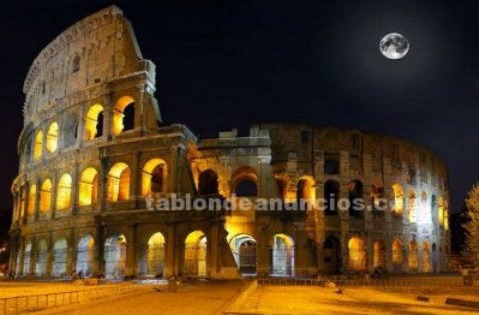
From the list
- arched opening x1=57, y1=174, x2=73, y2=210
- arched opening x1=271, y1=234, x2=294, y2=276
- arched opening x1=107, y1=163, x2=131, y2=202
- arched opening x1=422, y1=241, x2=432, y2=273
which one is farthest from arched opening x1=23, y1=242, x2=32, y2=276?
arched opening x1=422, y1=241, x2=432, y2=273

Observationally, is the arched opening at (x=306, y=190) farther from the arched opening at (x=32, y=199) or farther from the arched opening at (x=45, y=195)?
the arched opening at (x=32, y=199)

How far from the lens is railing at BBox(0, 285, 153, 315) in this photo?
1240cm

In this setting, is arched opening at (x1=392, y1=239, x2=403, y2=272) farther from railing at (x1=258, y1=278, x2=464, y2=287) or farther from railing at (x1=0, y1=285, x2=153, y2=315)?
railing at (x1=0, y1=285, x2=153, y2=315)

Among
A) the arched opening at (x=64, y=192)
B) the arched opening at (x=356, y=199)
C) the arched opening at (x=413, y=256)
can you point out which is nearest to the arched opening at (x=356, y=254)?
the arched opening at (x=356, y=199)

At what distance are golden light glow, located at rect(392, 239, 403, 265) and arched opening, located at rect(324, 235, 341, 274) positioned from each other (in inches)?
174

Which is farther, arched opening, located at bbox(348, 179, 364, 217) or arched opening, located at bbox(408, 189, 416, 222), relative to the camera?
arched opening, located at bbox(408, 189, 416, 222)

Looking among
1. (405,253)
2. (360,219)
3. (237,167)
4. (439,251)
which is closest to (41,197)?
(237,167)

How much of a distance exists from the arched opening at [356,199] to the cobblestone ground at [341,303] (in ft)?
39.2

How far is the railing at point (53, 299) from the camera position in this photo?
1240 cm

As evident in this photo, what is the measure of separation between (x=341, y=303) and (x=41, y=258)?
75.2 feet

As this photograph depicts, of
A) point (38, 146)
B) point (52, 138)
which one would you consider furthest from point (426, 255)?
point (38, 146)

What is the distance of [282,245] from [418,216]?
11.0 metres

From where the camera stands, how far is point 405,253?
35.9 m

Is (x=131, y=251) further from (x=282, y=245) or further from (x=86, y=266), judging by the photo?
(x=282, y=245)
